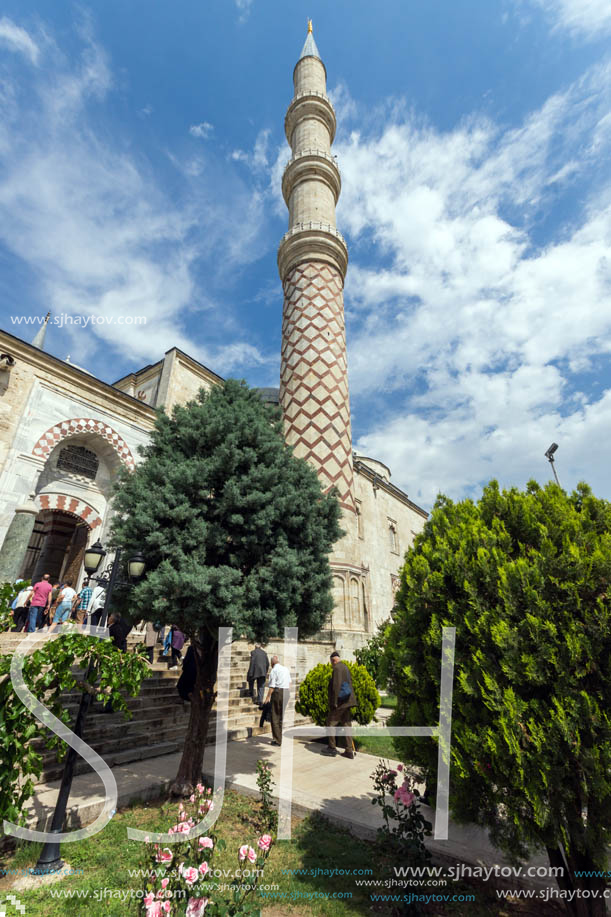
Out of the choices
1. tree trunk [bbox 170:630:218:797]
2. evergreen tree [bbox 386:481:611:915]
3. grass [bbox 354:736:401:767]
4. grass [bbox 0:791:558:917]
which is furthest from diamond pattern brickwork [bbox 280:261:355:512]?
evergreen tree [bbox 386:481:611:915]

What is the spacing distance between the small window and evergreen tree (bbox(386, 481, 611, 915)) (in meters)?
9.84

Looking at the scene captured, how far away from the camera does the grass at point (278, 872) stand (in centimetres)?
273

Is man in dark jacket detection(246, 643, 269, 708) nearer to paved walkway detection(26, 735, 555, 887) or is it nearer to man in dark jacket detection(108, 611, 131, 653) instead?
paved walkway detection(26, 735, 555, 887)

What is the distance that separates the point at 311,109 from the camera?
1725 centimetres

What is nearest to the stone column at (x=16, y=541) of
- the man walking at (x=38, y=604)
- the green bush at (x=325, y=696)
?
the man walking at (x=38, y=604)

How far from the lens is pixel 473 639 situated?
9.09ft

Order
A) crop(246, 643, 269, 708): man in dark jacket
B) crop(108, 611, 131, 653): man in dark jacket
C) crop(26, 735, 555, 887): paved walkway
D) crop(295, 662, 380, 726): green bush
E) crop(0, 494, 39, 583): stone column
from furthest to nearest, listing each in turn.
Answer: crop(0, 494, 39, 583): stone column, crop(246, 643, 269, 708): man in dark jacket, crop(295, 662, 380, 726): green bush, crop(108, 611, 131, 653): man in dark jacket, crop(26, 735, 555, 887): paved walkway

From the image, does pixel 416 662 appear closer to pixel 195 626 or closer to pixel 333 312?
pixel 195 626

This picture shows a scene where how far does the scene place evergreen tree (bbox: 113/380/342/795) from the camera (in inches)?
178

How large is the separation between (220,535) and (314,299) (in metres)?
11.8

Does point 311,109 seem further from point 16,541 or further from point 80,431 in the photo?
point 16,541

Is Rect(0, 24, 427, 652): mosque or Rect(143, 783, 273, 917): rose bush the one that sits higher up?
Rect(0, 24, 427, 652): mosque

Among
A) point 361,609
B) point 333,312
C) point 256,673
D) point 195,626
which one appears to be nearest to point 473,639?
point 195,626

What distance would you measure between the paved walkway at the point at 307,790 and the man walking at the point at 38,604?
12.9 feet
